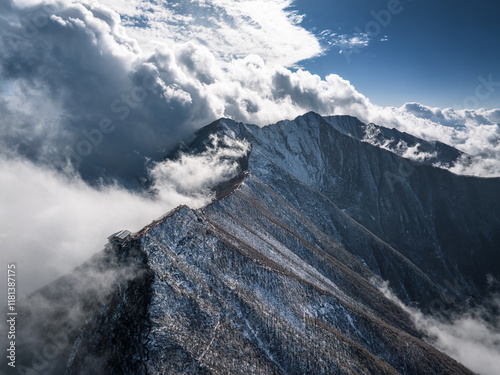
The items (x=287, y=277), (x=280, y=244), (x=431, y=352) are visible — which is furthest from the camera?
(x=280, y=244)

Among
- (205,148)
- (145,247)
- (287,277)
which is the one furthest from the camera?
(205,148)

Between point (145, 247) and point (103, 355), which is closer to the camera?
point (103, 355)

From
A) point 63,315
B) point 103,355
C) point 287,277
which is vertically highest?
point 287,277

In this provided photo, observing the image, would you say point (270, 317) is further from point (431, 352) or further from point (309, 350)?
point (431, 352)

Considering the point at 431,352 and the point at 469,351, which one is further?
the point at 469,351

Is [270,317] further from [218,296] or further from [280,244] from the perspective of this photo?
[280,244]

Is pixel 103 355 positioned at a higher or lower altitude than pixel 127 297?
lower

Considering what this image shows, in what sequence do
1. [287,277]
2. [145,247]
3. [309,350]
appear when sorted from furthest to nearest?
[287,277]
[309,350]
[145,247]

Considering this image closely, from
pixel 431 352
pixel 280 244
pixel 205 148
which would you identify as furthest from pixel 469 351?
pixel 205 148

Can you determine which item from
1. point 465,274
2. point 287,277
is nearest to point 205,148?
point 287,277
